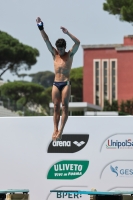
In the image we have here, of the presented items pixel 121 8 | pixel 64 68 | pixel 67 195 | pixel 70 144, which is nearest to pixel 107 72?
pixel 121 8

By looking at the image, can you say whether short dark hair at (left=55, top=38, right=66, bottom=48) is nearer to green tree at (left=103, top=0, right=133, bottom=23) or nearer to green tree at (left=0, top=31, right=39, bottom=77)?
green tree at (left=103, top=0, right=133, bottom=23)

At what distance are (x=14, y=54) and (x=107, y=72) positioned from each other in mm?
18186

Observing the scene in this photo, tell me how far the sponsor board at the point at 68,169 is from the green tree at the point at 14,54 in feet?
210

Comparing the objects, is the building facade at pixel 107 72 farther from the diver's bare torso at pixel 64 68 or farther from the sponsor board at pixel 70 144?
the diver's bare torso at pixel 64 68

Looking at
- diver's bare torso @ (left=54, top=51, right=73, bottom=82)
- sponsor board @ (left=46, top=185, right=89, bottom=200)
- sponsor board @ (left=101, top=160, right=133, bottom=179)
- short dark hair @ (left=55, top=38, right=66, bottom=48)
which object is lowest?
sponsor board @ (left=46, top=185, right=89, bottom=200)

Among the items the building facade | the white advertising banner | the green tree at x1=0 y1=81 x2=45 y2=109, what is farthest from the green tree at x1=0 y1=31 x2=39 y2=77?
the white advertising banner

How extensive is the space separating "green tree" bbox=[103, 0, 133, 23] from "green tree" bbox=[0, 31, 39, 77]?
22462 mm

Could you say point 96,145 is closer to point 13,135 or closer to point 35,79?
point 13,135

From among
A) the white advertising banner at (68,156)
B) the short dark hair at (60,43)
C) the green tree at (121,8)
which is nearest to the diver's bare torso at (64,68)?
the short dark hair at (60,43)

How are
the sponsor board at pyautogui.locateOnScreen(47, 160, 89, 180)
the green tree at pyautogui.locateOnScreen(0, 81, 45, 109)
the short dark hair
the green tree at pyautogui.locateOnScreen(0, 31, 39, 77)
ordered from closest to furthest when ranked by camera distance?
the short dark hair
the sponsor board at pyautogui.locateOnScreen(47, 160, 89, 180)
the green tree at pyautogui.locateOnScreen(0, 31, 39, 77)
the green tree at pyautogui.locateOnScreen(0, 81, 45, 109)

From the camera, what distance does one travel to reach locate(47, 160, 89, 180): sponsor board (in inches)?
559

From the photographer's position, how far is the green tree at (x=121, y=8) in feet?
171

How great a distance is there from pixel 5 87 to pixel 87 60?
1700 centimetres

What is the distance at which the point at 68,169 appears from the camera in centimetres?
1423
